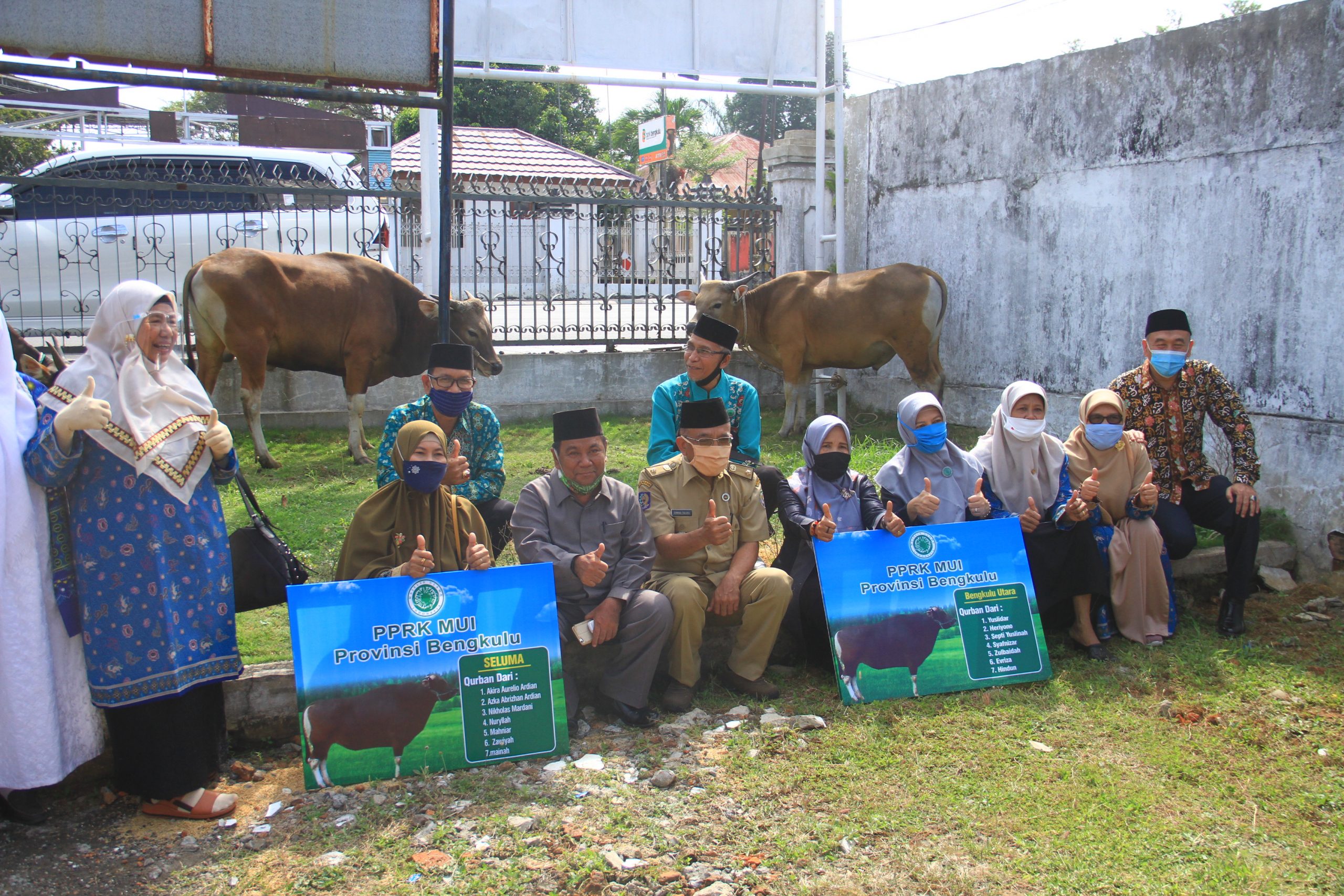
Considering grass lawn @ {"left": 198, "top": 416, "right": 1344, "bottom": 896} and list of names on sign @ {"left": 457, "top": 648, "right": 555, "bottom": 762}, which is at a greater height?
list of names on sign @ {"left": 457, "top": 648, "right": 555, "bottom": 762}

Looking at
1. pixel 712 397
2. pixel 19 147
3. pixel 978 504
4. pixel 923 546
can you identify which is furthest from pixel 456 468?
pixel 19 147

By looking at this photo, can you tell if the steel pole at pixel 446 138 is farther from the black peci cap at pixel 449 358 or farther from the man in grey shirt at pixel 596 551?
the man in grey shirt at pixel 596 551

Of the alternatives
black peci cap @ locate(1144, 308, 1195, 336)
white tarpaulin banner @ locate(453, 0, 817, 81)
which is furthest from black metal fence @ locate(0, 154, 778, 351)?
black peci cap @ locate(1144, 308, 1195, 336)

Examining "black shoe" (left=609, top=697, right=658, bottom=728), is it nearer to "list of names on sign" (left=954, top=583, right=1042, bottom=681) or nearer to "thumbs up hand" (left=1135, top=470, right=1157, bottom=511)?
"list of names on sign" (left=954, top=583, right=1042, bottom=681)

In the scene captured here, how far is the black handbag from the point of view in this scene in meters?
3.88

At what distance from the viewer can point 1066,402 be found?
26.5 feet

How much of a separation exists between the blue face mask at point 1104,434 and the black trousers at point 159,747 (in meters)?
4.25

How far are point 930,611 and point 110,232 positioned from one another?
8.33 metres

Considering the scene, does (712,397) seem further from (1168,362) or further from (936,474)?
(1168,362)

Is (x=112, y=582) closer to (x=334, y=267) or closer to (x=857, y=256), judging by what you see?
(x=334, y=267)

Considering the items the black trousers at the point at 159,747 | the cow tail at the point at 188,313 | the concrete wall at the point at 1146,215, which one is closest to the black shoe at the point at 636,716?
the black trousers at the point at 159,747

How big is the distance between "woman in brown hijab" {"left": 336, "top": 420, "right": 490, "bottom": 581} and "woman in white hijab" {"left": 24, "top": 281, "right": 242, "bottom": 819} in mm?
596

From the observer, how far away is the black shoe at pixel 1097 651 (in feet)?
16.1

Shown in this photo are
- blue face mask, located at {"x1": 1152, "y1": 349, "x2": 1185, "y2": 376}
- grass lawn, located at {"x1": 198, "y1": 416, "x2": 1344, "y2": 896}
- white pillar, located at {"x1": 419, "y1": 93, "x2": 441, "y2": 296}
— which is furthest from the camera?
white pillar, located at {"x1": 419, "y1": 93, "x2": 441, "y2": 296}
